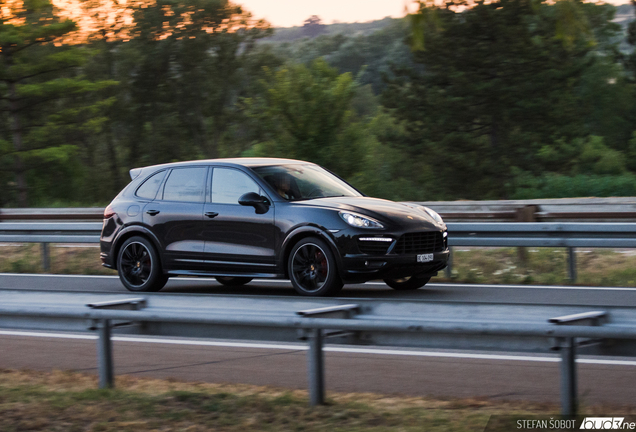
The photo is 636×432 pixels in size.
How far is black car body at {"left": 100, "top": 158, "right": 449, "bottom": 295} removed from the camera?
958cm

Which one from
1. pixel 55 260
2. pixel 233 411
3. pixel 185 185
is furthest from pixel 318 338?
pixel 55 260

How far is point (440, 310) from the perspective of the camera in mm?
5035

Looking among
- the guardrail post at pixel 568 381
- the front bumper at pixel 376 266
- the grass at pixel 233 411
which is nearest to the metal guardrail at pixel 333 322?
the guardrail post at pixel 568 381

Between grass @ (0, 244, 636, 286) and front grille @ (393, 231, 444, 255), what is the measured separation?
2484 millimetres

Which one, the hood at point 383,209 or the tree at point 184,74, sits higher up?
the tree at point 184,74

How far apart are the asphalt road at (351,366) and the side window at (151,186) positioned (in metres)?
2.60

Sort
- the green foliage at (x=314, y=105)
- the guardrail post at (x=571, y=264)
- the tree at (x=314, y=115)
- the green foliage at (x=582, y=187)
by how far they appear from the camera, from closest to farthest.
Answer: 1. the guardrail post at (x=571, y=264)
2. the green foliage at (x=582, y=187)
3. the tree at (x=314, y=115)
4. the green foliage at (x=314, y=105)

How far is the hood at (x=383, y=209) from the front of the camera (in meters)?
9.63

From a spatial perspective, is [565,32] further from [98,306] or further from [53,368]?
[53,368]

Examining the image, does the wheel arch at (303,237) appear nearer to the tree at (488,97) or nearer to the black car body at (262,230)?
the black car body at (262,230)

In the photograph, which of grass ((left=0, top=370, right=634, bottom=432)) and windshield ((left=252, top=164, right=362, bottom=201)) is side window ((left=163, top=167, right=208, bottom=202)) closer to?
windshield ((left=252, top=164, right=362, bottom=201))

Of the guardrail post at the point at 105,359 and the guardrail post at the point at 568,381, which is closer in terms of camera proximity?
the guardrail post at the point at 568,381

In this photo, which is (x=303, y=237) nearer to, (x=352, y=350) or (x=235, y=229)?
(x=235, y=229)

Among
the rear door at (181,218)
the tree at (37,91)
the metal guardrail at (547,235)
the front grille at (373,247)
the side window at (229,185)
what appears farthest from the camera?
the tree at (37,91)
